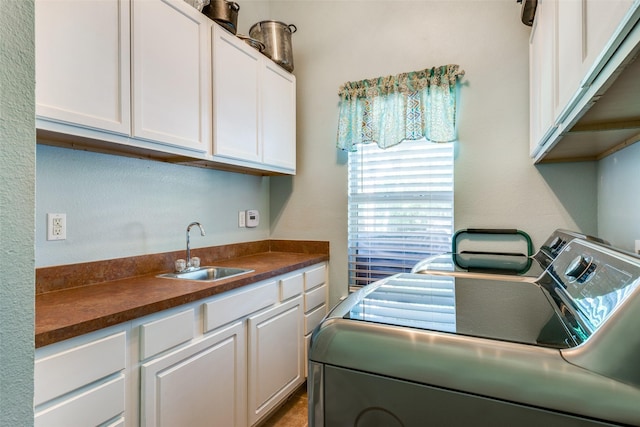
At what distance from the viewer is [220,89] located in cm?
195

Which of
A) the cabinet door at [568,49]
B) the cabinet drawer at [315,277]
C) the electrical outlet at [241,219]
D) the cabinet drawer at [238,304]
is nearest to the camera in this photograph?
the cabinet door at [568,49]

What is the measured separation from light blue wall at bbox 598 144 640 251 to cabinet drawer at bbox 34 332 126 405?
6.55 feet

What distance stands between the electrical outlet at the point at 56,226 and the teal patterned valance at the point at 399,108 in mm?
1741

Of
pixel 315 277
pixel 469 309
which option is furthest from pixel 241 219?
pixel 469 309

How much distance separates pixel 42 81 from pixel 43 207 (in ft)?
1.72

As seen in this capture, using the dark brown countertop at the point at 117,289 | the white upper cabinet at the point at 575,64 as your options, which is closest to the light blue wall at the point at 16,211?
the dark brown countertop at the point at 117,289

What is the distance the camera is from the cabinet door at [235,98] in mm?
1929

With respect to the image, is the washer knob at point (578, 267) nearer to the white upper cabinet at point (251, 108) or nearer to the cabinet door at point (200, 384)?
the cabinet door at point (200, 384)

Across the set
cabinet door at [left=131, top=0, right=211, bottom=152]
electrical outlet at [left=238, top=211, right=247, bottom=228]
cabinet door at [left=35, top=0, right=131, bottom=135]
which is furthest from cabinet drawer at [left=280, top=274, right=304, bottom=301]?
cabinet door at [left=35, top=0, right=131, bottom=135]

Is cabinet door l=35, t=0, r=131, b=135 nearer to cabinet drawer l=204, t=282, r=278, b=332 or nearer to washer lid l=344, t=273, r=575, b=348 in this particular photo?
cabinet drawer l=204, t=282, r=278, b=332

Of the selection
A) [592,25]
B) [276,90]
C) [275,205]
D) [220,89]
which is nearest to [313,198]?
[275,205]

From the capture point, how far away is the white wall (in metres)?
2.17

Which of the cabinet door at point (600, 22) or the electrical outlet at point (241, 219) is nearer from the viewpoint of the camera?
the cabinet door at point (600, 22)

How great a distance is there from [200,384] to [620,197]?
2.09 m
